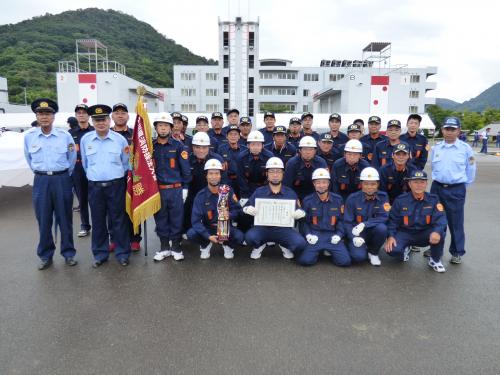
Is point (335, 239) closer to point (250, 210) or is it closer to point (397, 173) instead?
point (250, 210)

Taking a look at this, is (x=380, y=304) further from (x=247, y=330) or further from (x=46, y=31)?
(x=46, y=31)

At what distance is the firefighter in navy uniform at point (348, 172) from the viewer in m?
5.56

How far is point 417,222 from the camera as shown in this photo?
4.95 m

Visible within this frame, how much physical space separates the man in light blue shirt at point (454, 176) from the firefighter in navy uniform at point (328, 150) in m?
1.69

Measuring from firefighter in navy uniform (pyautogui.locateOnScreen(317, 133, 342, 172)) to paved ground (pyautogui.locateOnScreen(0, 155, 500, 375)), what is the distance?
6.68 feet

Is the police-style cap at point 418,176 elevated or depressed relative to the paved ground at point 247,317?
elevated

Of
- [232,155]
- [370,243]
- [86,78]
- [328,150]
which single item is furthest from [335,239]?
[86,78]

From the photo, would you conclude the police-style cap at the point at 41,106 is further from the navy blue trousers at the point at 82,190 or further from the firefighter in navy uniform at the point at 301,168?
the firefighter in navy uniform at the point at 301,168

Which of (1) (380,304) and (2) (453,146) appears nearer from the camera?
(1) (380,304)

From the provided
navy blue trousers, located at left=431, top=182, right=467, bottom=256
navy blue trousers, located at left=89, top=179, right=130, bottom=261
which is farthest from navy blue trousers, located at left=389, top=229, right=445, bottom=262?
navy blue trousers, located at left=89, top=179, right=130, bottom=261

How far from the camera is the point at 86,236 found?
632 cm

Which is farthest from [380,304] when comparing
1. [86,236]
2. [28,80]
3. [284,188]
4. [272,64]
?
[272,64]

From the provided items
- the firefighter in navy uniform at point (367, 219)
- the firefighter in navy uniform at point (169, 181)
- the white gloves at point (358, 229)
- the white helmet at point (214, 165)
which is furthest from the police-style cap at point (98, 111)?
the white gloves at point (358, 229)

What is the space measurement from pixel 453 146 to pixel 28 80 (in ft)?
197
